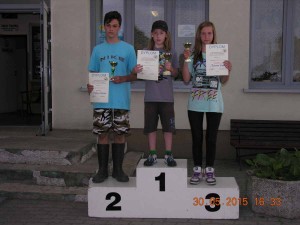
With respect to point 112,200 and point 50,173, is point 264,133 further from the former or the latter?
point 50,173

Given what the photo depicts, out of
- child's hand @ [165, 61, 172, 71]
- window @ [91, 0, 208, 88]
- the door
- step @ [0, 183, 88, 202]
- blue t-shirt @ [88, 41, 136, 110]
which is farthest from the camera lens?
window @ [91, 0, 208, 88]

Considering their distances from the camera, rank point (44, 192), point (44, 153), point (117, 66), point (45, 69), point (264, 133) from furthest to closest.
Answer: point (45, 69) < point (264, 133) < point (44, 153) < point (44, 192) < point (117, 66)

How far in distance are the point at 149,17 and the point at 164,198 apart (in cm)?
417

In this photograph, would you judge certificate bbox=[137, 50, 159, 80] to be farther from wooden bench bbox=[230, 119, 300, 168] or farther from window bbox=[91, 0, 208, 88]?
window bbox=[91, 0, 208, 88]

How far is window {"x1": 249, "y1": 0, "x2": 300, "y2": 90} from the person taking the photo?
752 centimetres

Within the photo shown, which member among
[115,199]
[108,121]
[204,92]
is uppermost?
[204,92]

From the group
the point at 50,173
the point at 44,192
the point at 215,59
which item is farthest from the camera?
the point at 50,173

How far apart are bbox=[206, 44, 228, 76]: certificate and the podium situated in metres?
1.09

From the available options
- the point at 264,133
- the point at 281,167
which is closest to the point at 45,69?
the point at 264,133

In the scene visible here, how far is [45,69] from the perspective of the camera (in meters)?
7.38

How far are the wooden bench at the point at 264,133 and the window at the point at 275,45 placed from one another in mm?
725

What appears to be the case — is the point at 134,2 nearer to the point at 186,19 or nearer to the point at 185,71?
the point at 186,19

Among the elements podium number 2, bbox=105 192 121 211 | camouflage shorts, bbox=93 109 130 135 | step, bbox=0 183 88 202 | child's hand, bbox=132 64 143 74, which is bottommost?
step, bbox=0 183 88 202

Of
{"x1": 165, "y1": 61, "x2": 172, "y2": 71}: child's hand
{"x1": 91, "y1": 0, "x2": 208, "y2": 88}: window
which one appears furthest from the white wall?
{"x1": 165, "y1": 61, "x2": 172, "y2": 71}: child's hand
